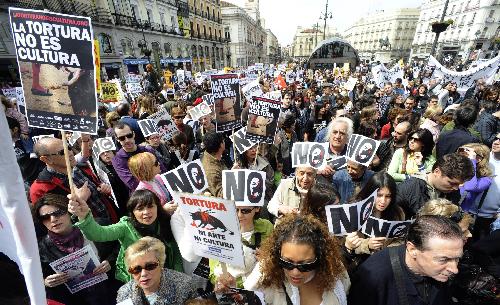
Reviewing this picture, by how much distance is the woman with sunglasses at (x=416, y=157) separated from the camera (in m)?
3.80

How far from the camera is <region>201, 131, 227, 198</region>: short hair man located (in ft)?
12.4

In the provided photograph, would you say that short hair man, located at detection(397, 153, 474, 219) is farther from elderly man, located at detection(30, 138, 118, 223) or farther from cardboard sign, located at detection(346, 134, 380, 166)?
elderly man, located at detection(30, 138, 118, 223)

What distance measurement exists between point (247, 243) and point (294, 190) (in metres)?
1.08

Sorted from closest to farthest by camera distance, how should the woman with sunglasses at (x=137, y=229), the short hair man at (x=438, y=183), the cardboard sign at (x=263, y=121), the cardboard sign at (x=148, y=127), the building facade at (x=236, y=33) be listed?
1. the woman with sunglasses at (x=137, y=229)
2. the short hair man at (x=438, y=183)
3. the cardboard sign at (x=263, y=121)
4. the cardboard sign at (x=148, y=127)
5. the building facade at (x=236, y=33)

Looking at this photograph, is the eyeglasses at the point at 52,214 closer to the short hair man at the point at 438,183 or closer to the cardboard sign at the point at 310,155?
the cardboard sign at the point at 310,155

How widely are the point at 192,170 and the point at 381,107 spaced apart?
23.6 ft

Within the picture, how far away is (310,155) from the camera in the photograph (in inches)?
127

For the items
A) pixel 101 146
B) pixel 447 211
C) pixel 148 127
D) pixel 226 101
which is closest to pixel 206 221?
pixel 447 211

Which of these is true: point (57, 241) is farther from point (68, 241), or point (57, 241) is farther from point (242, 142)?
point (242, 142)

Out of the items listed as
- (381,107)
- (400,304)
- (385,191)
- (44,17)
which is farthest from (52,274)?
(381,107)

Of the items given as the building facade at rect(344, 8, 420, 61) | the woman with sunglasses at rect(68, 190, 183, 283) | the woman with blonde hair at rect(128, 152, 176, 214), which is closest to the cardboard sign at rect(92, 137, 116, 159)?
the woman with blonde hair at rect(128, 152, 176, 214)

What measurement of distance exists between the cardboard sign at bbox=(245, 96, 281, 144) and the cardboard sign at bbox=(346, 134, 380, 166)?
122cm

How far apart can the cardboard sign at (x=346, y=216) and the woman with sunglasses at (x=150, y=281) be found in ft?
4.33

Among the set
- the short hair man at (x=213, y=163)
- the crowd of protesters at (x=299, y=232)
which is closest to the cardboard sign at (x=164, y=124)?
the crowd of protesters at (x=299, y=232)
